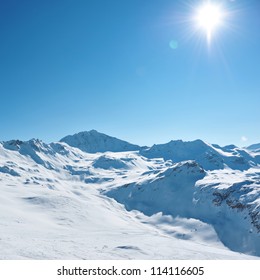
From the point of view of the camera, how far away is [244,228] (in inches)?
5256

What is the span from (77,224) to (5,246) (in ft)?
207

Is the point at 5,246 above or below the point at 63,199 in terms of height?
below

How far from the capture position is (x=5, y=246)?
2631 cm

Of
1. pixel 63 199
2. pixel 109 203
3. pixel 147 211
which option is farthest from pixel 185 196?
pixel 63 199
